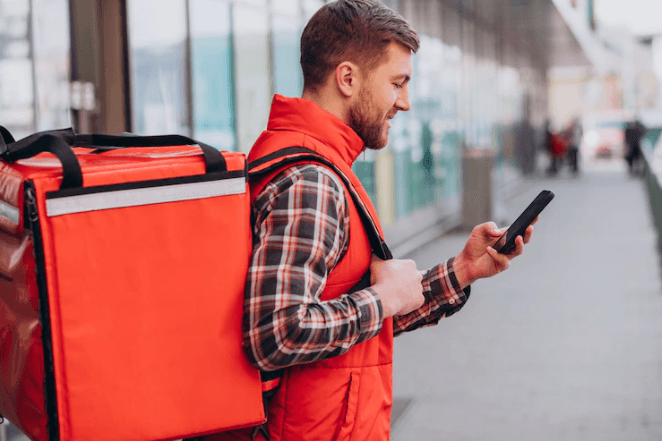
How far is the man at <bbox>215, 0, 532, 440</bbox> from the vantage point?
1602 millimetres

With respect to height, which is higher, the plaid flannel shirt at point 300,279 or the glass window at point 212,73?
the glass window at point 212,73

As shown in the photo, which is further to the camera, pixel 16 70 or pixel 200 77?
pixel 200 77

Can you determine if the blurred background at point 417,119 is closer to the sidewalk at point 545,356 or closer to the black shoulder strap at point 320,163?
the sidewalk at point 545,356

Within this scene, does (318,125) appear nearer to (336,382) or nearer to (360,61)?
(360,61)

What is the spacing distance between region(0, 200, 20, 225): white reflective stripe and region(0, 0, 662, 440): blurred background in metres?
2.95

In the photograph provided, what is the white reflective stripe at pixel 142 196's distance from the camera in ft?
4.71

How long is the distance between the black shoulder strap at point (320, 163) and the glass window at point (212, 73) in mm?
4449

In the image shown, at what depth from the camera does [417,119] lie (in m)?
12.2

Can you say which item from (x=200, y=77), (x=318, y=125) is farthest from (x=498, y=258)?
(x=200, y=77)

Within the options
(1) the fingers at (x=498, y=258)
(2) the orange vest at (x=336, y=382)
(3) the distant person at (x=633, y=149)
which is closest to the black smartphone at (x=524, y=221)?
(1) the fingers at (x=498, y=258)

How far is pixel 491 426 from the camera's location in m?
4.51

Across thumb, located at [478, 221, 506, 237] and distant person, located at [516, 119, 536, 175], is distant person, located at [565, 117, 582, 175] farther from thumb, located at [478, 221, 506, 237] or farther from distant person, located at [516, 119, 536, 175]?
thumb, located at [478, 221, 506, 237]

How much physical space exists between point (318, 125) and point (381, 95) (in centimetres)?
16

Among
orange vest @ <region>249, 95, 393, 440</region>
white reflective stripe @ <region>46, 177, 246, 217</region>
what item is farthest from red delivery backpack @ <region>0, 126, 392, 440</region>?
orange vest @ <region>249, 95, 393, 440</region>
